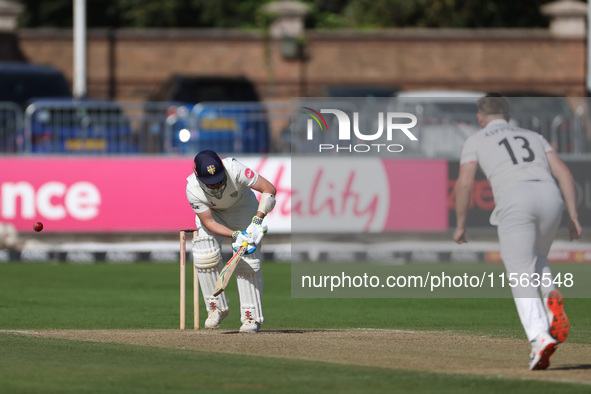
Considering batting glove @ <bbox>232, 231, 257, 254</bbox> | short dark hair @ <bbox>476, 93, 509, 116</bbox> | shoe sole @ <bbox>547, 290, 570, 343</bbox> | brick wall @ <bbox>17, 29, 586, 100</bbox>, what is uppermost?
brick wall @ <bbox>17, 29, 586, 100</bbox>

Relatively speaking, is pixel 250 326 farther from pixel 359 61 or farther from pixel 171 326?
pixel 359 61

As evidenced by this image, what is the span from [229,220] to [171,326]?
5.16ft

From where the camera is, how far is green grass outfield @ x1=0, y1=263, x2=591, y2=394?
797cm

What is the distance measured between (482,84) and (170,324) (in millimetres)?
22076

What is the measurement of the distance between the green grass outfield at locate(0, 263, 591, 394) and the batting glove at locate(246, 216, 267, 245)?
1459mm

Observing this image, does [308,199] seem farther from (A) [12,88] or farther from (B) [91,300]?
(A) [12,88]

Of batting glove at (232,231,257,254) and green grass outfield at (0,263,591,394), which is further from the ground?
batting glove at (232,231,257,254)

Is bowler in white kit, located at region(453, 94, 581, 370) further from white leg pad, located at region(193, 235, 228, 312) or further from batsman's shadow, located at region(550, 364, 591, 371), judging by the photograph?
white leg pad, located at region(193, 235, 228, 312)

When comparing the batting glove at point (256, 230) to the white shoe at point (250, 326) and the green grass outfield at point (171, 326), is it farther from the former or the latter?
the green grass outfield at point (171, 326)

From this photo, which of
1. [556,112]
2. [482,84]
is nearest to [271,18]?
[482,84]

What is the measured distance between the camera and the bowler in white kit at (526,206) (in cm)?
853

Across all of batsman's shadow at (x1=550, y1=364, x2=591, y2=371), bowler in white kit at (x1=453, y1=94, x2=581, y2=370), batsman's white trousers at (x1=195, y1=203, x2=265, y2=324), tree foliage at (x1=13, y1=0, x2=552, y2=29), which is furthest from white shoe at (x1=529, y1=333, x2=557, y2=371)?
tree foliage at (x1=13, y1=0, x2=552, y2=29)

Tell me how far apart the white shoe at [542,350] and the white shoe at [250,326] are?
10.7ft

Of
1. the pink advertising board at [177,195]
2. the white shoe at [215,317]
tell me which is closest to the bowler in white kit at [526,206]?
the white shoe at [215,317]
